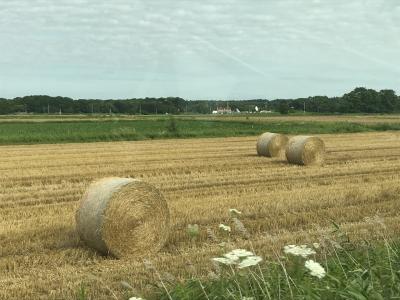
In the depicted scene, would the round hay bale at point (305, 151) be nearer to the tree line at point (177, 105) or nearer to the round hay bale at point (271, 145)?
the round hay bale at point (271, 145)

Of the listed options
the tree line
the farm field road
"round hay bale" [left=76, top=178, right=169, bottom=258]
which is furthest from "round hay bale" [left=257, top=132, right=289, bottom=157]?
the tree line

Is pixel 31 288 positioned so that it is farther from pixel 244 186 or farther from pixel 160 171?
pixel 160 171

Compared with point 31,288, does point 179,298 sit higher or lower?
higher

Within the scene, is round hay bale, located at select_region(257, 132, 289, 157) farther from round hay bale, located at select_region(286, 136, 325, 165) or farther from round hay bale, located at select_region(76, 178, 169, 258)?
round hay bale, located at select_region(76, 178, 169, 258)

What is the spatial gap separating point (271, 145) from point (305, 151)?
112 inches

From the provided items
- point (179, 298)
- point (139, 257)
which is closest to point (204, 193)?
point (139, 257)

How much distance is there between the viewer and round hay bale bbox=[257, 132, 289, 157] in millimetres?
20594

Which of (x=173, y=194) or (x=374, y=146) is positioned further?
(x=374, y=146)

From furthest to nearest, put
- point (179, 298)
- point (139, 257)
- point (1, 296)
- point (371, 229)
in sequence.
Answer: point (371, 229), point (139, 257), point (1, 296), point (179, 298)

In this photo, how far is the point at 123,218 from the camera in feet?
26.3

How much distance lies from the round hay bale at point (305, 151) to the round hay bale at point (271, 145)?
2005mm

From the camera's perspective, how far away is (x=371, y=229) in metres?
8.55

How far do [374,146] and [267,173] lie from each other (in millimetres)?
11061

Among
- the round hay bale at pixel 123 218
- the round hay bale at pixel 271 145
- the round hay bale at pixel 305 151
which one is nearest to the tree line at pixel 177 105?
the round hay bale at pixel 271 145
